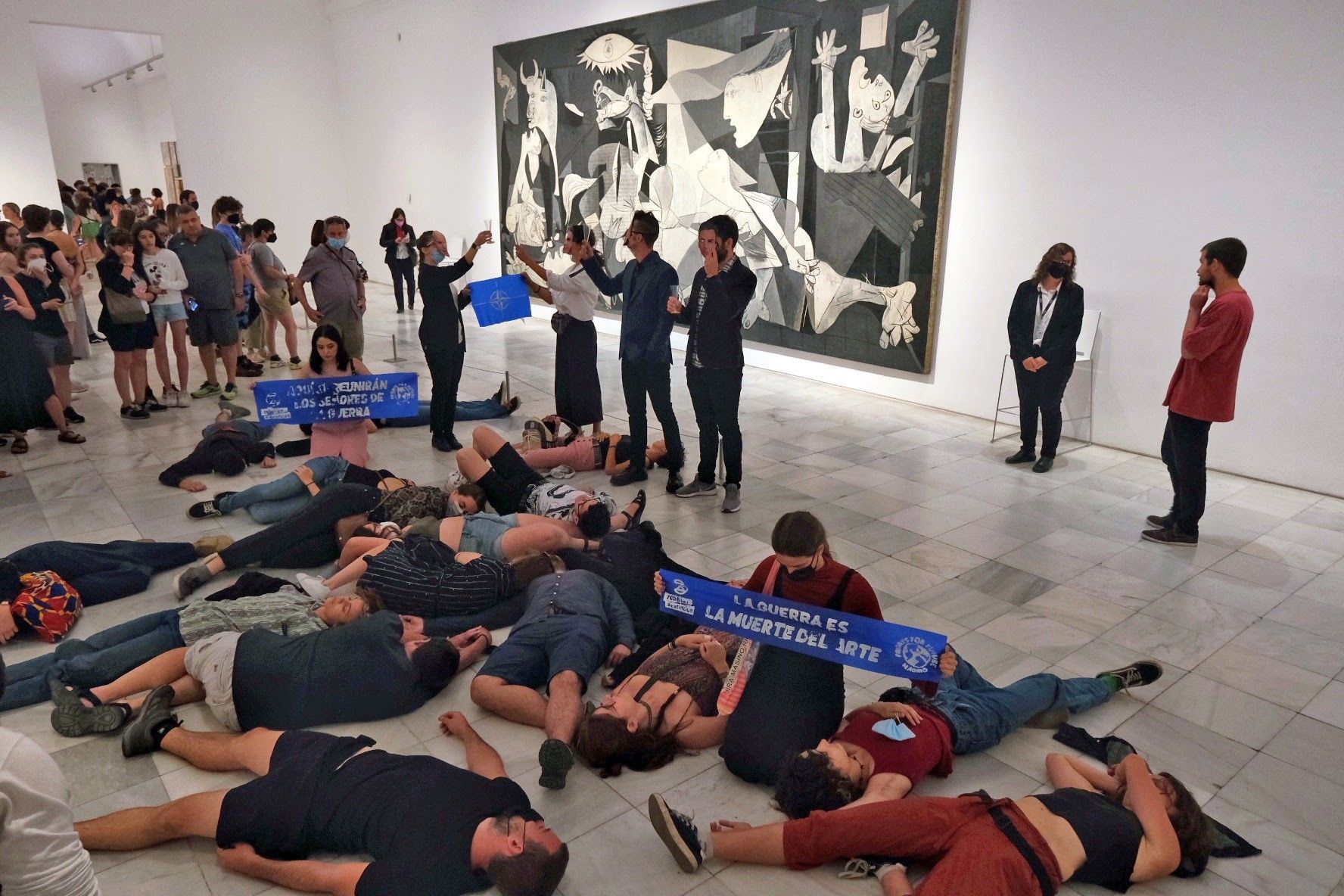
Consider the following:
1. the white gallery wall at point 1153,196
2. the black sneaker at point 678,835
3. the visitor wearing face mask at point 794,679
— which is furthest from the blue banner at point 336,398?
the white gallery wall at point 1153,196

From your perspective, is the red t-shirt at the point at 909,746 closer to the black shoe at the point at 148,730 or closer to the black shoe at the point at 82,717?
the black shoe at the point at 148,730

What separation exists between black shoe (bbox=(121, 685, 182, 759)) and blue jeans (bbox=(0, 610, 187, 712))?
319 mm

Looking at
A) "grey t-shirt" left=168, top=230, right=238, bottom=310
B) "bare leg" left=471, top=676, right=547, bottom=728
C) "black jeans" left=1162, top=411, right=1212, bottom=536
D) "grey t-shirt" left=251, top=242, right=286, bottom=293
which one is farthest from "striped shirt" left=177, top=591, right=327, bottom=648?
"grey t-shirt" left=251, top=242, right=286, bottom=293

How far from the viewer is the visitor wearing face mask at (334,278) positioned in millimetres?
7461

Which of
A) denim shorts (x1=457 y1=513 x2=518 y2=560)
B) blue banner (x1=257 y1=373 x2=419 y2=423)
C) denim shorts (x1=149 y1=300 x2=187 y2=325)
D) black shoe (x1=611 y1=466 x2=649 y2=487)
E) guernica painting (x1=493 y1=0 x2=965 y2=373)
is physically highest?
guernica painting (x1=493 y1=0 x2=965 y2=373)

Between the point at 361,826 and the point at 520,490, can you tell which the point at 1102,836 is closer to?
the point at 361,826

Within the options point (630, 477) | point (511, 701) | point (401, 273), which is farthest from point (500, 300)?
point (401, 273)

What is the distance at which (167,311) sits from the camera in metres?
7.42

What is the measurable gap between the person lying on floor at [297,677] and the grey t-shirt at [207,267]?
5.26m

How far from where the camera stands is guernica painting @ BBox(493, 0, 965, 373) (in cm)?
756

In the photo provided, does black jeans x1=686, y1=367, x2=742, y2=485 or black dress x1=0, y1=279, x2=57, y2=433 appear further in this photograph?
black dress x1=0, y1=279, x2=57, y2=433

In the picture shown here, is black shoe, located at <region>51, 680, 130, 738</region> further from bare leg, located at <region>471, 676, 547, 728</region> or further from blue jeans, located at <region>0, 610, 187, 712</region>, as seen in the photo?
bare leg, located at <region>471, 676, 547, 728</region>

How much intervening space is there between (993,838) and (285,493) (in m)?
4.21

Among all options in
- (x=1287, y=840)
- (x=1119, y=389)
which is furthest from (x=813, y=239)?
(x=1287, y=840)
